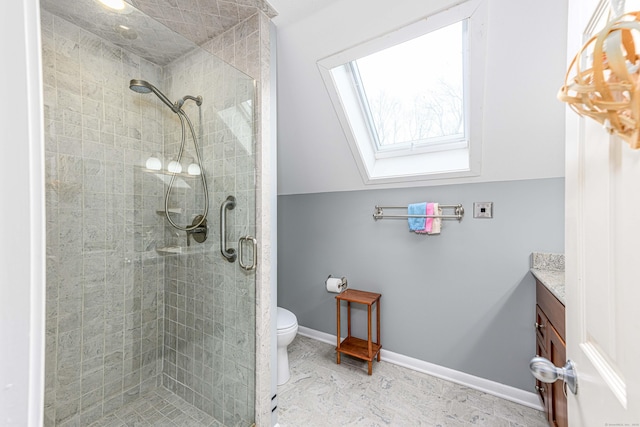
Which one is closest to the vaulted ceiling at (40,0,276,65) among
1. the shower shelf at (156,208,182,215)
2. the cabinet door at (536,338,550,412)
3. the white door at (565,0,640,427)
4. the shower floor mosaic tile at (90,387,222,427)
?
the shower shelf at (156,208,182,215)

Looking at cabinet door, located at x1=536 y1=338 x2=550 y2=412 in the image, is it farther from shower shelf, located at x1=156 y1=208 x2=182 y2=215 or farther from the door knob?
shower shelf, located at x1=156 y1=208 x2=182 y2=215

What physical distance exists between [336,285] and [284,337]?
0.68m

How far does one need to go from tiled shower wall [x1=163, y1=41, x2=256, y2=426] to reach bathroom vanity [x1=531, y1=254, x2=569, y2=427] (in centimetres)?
150

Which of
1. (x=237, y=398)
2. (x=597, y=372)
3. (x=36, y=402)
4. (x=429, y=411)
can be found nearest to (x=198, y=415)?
(x=237, y=398)

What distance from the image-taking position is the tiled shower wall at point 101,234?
1279 millimetres

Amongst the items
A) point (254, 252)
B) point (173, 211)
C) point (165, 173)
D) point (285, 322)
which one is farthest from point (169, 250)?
point (285, 322)

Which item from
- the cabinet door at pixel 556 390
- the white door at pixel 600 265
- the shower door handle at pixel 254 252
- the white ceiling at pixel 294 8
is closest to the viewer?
the white door at pixel 600 265

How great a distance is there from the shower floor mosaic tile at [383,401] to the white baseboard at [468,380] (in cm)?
4

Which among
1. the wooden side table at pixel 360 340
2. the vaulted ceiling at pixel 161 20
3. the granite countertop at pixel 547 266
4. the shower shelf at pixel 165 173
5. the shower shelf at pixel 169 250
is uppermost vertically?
the vaulted ceiling at pixel 161 20

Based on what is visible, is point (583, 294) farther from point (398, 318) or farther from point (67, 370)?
point (67, 370)

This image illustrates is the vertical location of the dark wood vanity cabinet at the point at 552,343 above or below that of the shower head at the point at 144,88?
below

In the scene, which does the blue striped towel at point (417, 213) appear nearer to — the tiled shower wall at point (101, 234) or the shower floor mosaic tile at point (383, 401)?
the shower floor mosaic tile at point (383, 401)

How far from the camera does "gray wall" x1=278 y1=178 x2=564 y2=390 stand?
1730mm

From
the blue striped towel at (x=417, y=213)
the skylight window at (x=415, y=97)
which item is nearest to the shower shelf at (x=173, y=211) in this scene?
the skylight window at (x=415, y=97)
